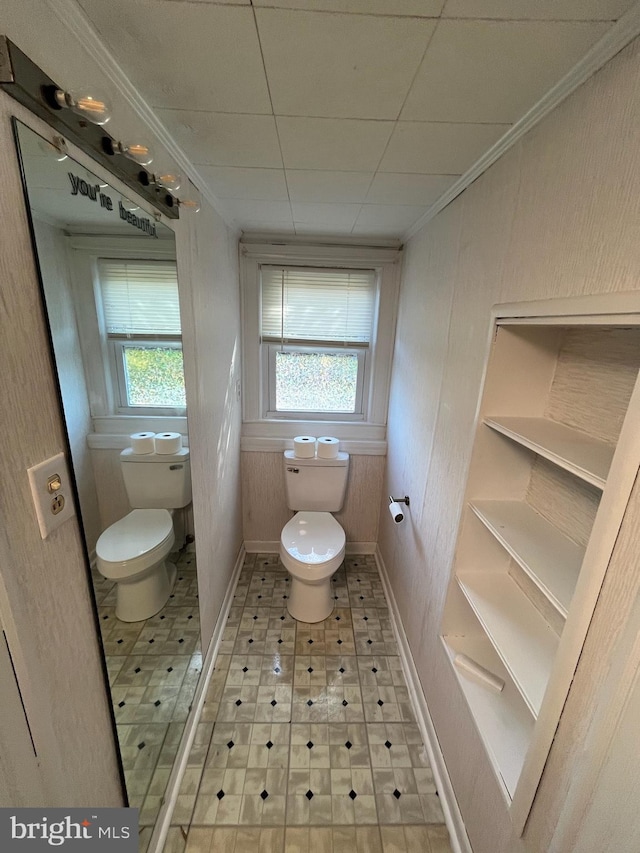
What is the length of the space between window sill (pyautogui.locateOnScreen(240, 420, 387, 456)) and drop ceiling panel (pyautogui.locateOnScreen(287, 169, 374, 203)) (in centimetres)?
133

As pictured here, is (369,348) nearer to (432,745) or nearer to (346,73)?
(346,73)

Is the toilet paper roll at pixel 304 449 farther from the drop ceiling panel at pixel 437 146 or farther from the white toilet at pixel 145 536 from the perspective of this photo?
the drop ceiling panel at pixel 437 146

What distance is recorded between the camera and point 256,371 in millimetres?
2260

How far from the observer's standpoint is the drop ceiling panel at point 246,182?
47.9 inches

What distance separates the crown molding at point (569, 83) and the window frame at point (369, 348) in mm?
929

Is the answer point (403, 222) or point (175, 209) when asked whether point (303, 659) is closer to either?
point (175, 209)

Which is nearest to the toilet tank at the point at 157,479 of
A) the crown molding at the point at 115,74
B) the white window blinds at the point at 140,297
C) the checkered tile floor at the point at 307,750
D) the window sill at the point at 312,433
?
the white window blinds at the point at 140,297

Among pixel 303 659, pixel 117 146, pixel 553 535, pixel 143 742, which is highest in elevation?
pixel 117 146

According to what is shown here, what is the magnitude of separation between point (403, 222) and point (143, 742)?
241cm

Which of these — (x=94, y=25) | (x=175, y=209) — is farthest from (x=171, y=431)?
(x=94, y=25)

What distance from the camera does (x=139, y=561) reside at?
40.2 inches

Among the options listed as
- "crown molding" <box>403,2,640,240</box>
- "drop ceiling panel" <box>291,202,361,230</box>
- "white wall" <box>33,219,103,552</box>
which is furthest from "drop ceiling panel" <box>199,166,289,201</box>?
"white wall" <box>33,219,103,552</box>

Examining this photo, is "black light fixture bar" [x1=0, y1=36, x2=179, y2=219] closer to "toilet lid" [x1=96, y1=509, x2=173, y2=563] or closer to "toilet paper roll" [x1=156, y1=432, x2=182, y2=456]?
"toilet paper roll" [x1=156, y1=432, x2=182, y2=456]

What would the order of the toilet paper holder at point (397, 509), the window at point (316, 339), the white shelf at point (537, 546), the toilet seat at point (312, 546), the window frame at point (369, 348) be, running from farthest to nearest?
the window at point (316, 339) < the window frame at point (369, 348) < the toilet seat at point (312, 546) < the toilet paper holder at point (397, 509) < the white shelf at point (537, 546)
